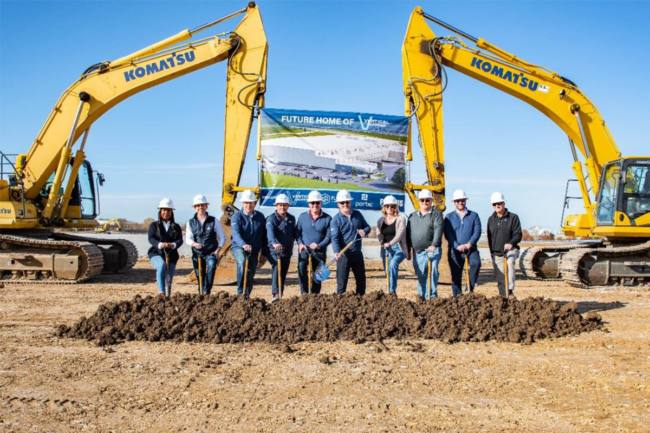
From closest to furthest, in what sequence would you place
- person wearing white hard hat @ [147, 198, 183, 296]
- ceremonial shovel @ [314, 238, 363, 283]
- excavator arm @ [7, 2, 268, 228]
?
person wearing white hard hat @ [147, 198, 183, 296] → ceremonial shovel @ [314, 238, 363, 283] → excavator arm @ [7, 2, 268, 228]

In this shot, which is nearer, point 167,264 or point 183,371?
point 183,371

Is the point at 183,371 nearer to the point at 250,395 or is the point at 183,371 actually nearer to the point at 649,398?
the point at 250,395

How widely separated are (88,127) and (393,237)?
325 inches

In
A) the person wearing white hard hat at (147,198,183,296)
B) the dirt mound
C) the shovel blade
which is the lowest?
the dirt mound

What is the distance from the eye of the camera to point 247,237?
830 centimetres

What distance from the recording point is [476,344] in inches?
251

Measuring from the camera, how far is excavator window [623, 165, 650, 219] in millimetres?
11695

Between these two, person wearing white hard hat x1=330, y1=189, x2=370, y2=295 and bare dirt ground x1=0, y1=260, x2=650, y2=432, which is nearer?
bare dirt ground x1=0, y1=260, x2=650, y2=432

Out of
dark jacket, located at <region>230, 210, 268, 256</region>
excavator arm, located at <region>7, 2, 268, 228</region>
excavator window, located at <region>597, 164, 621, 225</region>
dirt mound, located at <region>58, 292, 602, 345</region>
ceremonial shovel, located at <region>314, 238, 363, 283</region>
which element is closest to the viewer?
dirt mound, located at <region>58, 292, 602, 345</region>

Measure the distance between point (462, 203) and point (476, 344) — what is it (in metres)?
2.61

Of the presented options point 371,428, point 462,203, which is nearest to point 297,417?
point 371,428

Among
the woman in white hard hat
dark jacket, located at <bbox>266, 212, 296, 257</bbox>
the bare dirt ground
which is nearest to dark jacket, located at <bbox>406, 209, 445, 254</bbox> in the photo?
the woman in white hard hat

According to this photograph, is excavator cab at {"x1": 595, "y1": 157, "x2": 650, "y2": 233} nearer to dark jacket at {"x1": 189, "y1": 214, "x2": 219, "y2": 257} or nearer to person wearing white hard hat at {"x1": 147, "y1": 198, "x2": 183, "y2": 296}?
dark jacket at {"x1": 189, "y1": 214, "x2": 219, "y2": 257}

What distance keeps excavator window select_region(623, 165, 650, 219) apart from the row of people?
16.1 feet
